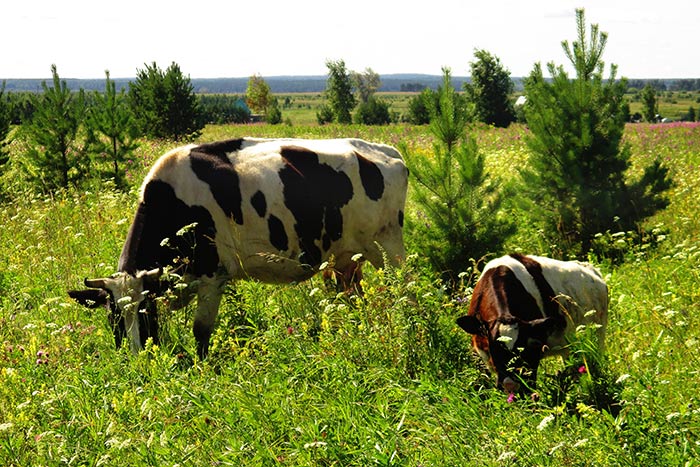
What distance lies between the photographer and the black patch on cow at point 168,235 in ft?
18.5

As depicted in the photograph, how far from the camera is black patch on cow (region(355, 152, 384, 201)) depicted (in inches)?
274

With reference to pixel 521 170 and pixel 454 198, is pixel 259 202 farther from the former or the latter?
pixel 521 170

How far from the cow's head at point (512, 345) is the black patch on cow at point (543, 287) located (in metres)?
0.45

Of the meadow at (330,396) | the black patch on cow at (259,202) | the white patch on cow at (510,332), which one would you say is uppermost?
the black patch on cow at (259,202)

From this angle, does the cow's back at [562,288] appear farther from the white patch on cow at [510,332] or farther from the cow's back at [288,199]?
the cow's back at [288,199]

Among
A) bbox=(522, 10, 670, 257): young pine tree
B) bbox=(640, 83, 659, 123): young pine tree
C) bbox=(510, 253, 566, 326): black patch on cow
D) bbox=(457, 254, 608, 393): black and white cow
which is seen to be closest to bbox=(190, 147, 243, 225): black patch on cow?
bbox=(457, 254, 608, 393): black and white cow

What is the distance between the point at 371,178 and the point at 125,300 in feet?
10.1

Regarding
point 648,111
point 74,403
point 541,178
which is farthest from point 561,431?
point 648,111

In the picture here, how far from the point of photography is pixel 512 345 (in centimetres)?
464

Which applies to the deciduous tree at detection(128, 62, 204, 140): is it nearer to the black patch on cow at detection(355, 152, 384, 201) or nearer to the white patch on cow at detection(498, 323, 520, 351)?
the black patch on cow at detection(355, 152, 384, 201)

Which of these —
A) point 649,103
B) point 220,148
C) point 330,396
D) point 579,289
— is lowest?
point 330,396

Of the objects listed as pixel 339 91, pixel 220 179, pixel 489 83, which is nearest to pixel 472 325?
pixel 220 179

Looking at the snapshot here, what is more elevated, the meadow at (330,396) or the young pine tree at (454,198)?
the young pine tree at (454,198)

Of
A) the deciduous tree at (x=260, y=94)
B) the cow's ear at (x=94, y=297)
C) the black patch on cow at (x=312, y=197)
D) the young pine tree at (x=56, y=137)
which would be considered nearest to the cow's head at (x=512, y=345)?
the black patch on cow at (x=312, y=197)
